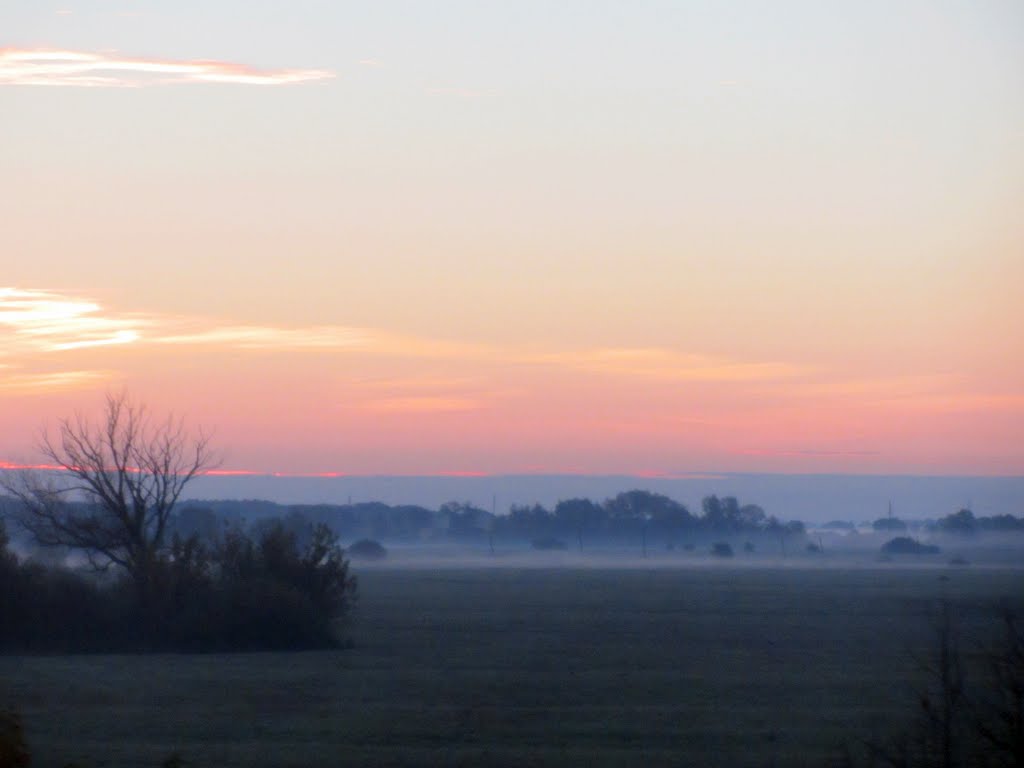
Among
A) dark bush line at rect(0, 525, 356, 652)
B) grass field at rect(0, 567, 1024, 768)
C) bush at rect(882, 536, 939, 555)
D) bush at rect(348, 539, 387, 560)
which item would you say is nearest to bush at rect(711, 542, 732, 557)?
bush at rect(882, 536, 939, 555)

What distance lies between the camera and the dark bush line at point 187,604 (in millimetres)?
39625

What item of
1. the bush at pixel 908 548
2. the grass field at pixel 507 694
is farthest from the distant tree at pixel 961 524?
the grass field at pixel 507 694

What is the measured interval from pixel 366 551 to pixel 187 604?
117364 millimetres

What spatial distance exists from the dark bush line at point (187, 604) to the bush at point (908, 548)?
127 meters

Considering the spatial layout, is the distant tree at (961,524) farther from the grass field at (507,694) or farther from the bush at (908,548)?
the grass field at (507,694)

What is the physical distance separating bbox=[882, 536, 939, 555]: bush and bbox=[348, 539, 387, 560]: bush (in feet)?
201

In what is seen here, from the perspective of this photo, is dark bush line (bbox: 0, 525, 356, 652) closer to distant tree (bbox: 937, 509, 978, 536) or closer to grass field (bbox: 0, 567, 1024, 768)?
grass field (bbox: 0, 567, 1024, 768)

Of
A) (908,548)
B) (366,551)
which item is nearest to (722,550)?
(908,548)

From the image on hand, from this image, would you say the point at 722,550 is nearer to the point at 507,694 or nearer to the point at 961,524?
the point at 961,524

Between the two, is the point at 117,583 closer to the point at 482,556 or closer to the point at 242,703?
the point at 242,703

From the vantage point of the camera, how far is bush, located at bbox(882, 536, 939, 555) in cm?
15780

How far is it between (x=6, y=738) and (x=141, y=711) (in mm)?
12988

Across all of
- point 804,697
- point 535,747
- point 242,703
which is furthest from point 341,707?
point 804,697

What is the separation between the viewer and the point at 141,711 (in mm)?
23031
